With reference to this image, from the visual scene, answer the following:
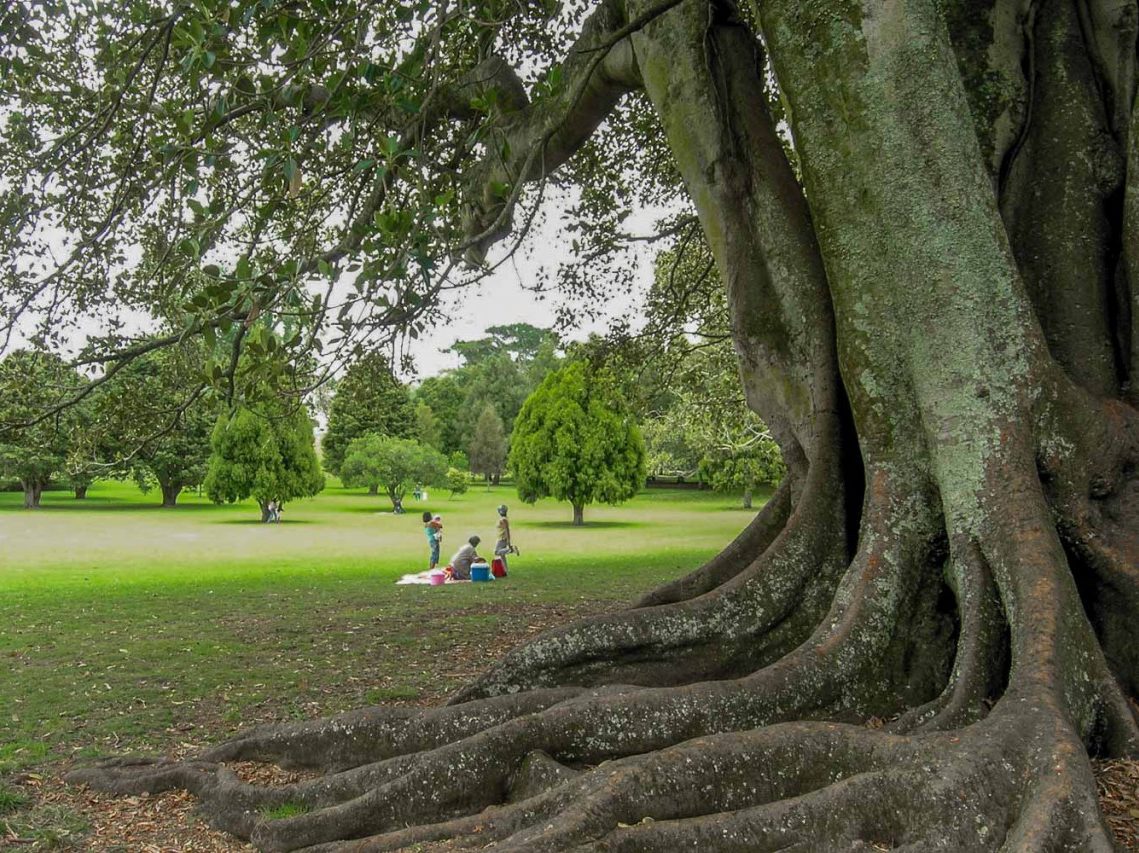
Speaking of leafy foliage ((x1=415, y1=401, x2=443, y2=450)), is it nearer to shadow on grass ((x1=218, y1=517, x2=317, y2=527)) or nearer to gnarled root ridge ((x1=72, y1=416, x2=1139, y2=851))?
shadow on grass ((x1=218, y1=517, x2=317, y2=527))

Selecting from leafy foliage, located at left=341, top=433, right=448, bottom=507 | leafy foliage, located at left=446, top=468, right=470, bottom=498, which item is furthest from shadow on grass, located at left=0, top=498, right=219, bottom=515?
leafy foliage, located at left=446, top=468, right=470, bottom=498

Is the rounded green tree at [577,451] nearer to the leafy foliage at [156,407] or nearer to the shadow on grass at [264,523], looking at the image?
the shadow on grass at [264,523]

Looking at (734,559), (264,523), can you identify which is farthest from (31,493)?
(734,559)

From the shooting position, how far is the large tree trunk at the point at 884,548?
3473mm

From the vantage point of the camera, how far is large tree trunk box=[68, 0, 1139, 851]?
3.47m

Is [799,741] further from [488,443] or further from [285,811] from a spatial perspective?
[488,443]

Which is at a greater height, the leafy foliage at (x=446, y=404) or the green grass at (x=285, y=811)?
the leafy foliage at (x=446, y=404)

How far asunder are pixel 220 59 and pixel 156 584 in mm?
14634

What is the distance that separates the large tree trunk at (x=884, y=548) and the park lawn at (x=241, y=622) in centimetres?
167

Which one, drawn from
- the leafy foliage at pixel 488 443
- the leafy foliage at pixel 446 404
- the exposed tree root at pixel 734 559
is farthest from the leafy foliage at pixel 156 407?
the leafy foliage at pixel 446 404

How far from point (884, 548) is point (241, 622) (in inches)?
363

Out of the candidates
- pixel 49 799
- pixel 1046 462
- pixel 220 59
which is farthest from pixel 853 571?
pixel 49 799

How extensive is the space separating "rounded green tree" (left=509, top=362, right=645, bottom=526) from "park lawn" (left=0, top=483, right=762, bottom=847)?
5.55 meters

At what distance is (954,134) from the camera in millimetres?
4766
